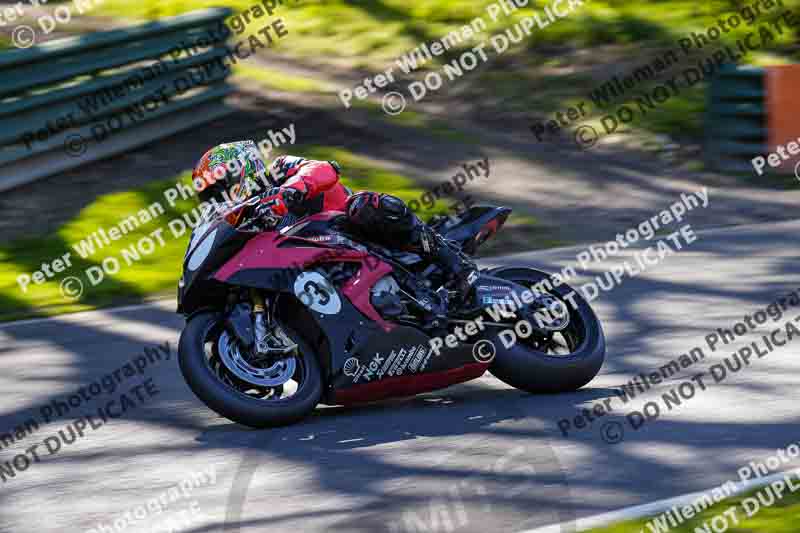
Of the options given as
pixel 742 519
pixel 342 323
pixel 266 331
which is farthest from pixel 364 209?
pixel 742 519

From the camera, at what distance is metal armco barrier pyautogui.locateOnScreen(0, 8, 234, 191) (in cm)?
1323

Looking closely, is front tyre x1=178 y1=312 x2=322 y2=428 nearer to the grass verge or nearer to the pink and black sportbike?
the pink and black sportbike

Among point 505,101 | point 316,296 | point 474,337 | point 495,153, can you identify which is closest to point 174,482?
point 316,296

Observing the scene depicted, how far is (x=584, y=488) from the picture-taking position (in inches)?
218

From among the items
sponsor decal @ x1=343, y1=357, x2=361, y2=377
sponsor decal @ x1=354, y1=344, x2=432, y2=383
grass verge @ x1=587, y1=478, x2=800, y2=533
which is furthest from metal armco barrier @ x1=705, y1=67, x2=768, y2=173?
grass verge @ x1=587, y1=478, x2=800, y2=533

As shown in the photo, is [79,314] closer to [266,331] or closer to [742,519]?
[266,331]

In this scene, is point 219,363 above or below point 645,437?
above

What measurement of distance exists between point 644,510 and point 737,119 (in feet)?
32.5

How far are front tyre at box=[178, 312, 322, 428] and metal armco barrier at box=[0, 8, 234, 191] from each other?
23.4 feet

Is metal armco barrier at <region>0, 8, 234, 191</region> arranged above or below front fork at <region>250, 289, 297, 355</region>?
above

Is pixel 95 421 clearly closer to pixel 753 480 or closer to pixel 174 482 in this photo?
pixel 174 482

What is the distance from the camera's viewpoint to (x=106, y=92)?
47.0 feet

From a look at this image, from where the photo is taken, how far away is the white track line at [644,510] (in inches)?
199

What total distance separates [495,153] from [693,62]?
385 cm
